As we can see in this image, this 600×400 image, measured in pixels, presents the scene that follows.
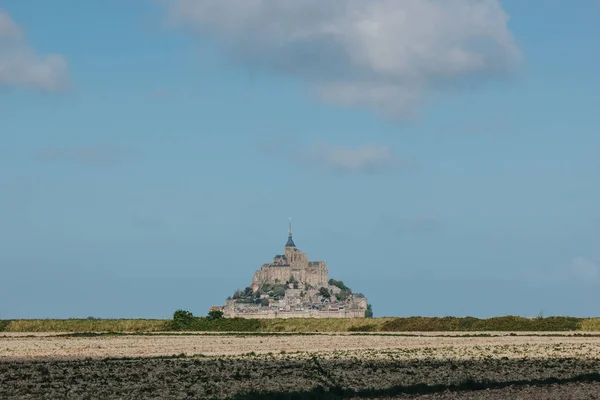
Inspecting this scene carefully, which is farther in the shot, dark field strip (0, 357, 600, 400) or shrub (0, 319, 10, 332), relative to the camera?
shrub (0, 319, 10, 332)

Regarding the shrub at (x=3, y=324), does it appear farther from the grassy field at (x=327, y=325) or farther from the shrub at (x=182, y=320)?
the shrub at (x=182, y=320)

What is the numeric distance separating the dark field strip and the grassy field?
164 feet

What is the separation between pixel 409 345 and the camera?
65.9m

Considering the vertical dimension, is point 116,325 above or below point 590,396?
above

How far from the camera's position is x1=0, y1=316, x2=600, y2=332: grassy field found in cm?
9900

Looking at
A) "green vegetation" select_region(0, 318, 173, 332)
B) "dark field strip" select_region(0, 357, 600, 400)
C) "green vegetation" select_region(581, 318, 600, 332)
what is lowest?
"dark field strip" select_region(0, 357, 600, 400)

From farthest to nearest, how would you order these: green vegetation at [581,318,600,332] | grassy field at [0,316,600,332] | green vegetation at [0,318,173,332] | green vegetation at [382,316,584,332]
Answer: green vegetation at [0,318,173,332], grassy field at [0,316,600,332], green vegetation at [382,316,584,332], green vegetation at [581,318,600,332]

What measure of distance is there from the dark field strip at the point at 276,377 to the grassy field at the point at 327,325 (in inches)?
1964

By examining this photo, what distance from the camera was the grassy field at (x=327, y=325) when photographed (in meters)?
99.0

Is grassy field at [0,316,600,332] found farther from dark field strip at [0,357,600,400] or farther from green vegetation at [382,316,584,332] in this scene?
dark field strip at [0,357,600,400]

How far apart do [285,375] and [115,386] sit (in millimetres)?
7444

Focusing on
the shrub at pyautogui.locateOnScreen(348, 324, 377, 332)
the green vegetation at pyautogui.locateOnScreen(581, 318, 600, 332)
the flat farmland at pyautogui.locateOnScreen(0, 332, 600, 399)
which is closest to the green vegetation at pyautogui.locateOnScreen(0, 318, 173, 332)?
the shrub at pyautogui.locateOnScreen(348, 324, 377, 332)

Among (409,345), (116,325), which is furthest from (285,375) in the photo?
(116,325)

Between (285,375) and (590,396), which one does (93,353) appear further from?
(590,396)
